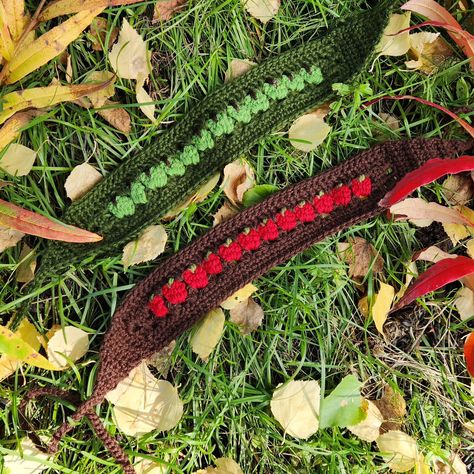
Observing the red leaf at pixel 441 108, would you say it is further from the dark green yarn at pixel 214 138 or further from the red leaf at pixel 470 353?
the red leaf at pixel 470 353

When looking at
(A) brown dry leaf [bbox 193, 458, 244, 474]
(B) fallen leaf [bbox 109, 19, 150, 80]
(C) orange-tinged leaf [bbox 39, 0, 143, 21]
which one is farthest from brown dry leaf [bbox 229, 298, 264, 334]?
(C) orange-tinged leaf [bbox 39, 0, 143, 21]

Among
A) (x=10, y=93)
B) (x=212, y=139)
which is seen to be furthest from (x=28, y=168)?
(x=212, y=139)

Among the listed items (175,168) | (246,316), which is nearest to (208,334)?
(246,316)

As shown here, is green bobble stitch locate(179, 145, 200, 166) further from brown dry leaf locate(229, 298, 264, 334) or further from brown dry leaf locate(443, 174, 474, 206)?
brown dry leaf locate(443, 174, 474, 206)

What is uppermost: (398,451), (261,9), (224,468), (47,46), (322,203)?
(47,46)

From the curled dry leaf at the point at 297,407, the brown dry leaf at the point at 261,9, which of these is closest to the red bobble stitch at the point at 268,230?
the curled dry leaf at the point at 297,407

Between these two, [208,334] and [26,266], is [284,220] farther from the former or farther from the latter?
[26,266]
